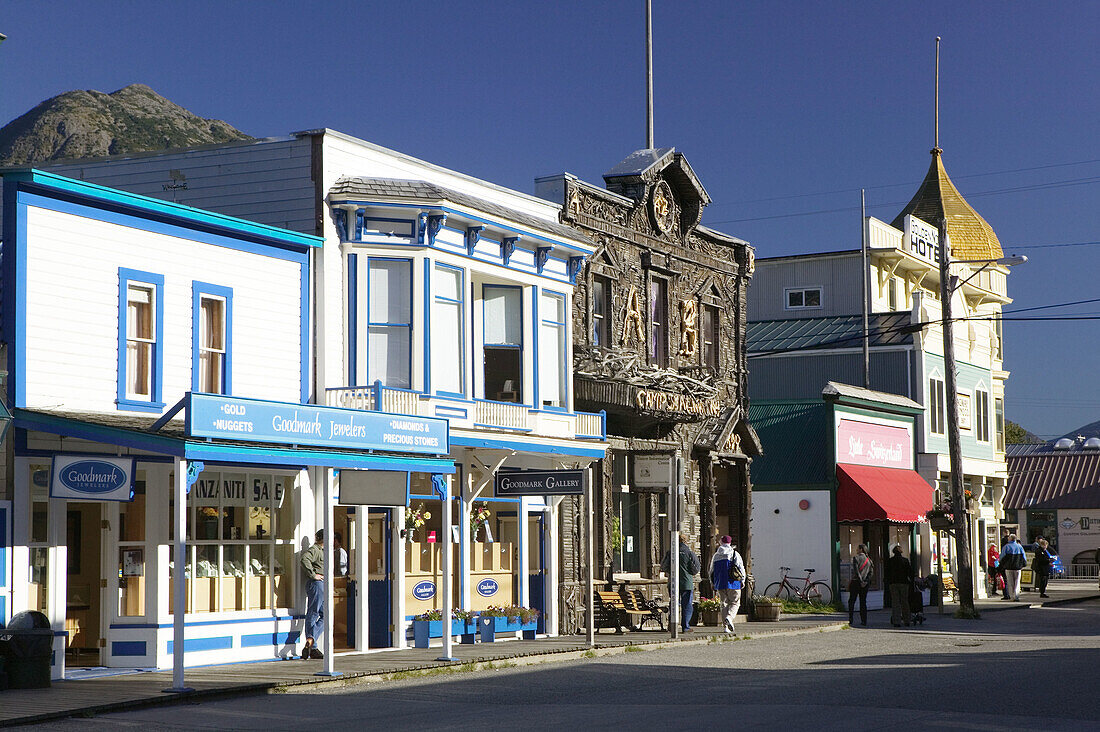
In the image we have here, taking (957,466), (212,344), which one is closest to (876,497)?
(957,466)

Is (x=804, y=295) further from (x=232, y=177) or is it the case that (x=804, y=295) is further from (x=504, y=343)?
(x=232, y=177)

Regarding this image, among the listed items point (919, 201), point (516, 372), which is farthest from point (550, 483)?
point (919, 201)

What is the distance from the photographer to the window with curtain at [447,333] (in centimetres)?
2245

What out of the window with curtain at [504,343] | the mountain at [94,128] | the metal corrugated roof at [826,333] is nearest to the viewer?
the window with curtain at [504,343]

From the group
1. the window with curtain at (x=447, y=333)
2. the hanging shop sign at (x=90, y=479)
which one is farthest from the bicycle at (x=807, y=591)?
the hanging shop sign at (x=90, y=479)

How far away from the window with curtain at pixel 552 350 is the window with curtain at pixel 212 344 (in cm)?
649

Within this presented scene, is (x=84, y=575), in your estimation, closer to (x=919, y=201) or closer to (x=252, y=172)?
(x=252, y=172)

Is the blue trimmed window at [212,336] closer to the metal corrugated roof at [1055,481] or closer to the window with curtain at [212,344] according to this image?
the window with curtain at [212,344]

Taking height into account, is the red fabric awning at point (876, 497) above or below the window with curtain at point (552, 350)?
below

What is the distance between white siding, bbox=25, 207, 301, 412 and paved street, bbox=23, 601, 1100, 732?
4.79 metres

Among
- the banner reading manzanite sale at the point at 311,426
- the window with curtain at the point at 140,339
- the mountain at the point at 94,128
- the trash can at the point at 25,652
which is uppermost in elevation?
the mountain at the point at 94,128

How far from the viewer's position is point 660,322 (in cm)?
2947

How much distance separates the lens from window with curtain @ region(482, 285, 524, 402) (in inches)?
950

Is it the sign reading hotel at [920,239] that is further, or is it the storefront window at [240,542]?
the sign reading hotel at [920,239]
